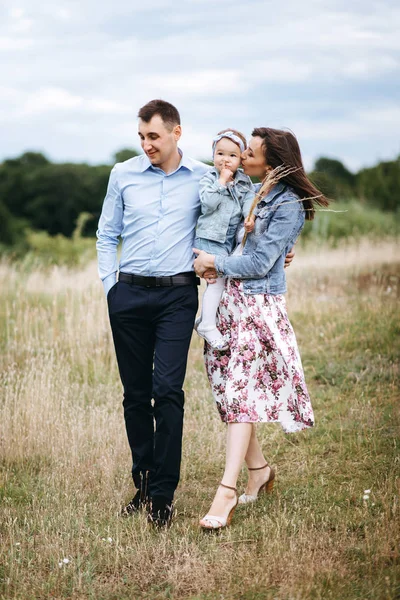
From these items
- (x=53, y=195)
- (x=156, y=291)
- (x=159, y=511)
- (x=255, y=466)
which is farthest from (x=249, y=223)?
(x=53, y=195)

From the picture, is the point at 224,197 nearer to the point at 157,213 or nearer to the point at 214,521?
the point at 157,213

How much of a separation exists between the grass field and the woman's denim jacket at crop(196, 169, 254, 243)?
5.81 ft

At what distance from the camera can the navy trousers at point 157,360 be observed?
436 centimetres

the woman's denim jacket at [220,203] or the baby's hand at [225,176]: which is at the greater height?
the baby's hand at [225,176]

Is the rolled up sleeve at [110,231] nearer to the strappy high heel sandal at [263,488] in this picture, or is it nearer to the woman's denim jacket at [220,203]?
the woman's denim jacket at [220,203]

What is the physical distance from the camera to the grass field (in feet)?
12.1

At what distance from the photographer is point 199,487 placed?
5219 millimetres

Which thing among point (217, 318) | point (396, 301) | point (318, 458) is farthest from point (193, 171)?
point (396, 301)

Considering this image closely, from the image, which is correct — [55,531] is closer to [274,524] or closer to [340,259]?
[274,524]

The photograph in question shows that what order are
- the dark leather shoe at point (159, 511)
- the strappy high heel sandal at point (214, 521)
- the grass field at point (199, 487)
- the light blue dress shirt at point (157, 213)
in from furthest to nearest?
the light blue dress shirt at point (157, 213)
the dark leather shoe at point (159, 511)
the strappy high heel sandal at point (214, 521)
the grass field at point (199, 487)

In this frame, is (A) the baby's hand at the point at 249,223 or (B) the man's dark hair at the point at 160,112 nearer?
(A) the baby's hand at the point at 249,223

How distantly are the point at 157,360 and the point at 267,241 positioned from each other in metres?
0.99

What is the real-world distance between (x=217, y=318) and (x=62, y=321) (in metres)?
5.43

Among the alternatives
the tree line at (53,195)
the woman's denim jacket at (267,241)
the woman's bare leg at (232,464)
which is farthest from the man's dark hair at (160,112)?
the tree line at (53,195)
